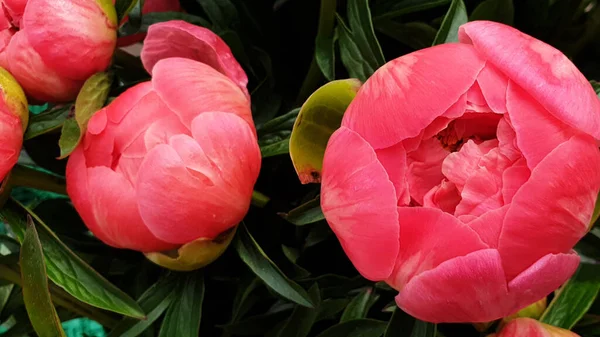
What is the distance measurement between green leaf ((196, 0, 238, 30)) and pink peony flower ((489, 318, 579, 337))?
28 cm

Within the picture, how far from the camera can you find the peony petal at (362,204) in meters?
0.30

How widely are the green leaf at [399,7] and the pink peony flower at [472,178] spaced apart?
121 millimetres

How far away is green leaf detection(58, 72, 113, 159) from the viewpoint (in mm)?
392

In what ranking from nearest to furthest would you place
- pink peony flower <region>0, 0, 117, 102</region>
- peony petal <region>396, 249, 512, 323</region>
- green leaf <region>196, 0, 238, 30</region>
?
1. peony petal <region>396, 249, 512, 323</region>
2. pink peony flower <region>0, 0, 117, 102</region>
3. green leaf <region>196, 0, 238, 30</region>

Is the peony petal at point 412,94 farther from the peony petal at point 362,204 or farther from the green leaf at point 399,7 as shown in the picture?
the green leaf at point 399,7

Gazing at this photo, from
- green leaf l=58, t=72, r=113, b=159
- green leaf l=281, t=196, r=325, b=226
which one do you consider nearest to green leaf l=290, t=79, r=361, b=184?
green leaf l=281, t=196, r=325, b=226

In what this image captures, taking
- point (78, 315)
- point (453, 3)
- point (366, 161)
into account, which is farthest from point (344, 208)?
point (78, 315)

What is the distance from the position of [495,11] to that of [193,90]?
8.8 inches

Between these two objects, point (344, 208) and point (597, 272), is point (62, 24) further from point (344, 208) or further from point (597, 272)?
point (597, 272)

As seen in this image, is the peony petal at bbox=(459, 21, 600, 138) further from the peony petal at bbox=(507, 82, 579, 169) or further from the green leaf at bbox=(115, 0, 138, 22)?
the green leaf at bbox=(115, 0, 138, 22)

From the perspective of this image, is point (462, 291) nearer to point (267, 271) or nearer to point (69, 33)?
point (267, 271)

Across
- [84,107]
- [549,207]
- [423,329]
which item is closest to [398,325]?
[423,329]

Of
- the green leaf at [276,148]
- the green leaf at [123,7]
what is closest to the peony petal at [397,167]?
the green leaf at [276,148]

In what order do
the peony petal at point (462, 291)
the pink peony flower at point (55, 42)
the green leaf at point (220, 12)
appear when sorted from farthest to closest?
the green leaf at point (220, 12) < the pink peony flower at point (55, 42) < the peony petal at point (462, 291)
